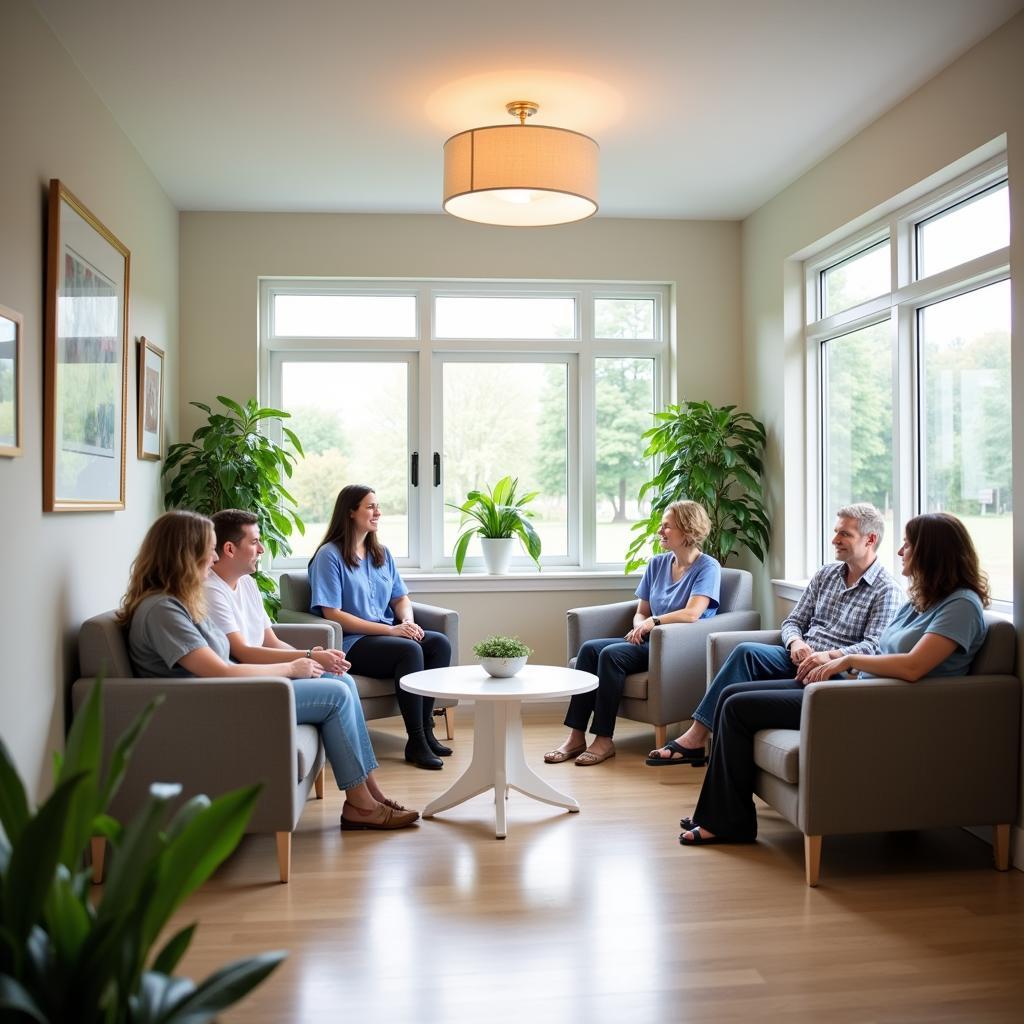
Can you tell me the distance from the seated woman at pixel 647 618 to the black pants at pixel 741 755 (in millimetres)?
1113

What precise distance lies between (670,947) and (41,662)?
2.05 meters

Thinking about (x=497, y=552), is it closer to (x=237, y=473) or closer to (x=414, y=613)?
(x=414, y=613)

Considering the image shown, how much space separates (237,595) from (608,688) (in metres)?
1.77

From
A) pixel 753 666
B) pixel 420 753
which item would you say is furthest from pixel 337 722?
pixel 753 666

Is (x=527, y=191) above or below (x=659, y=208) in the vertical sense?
below

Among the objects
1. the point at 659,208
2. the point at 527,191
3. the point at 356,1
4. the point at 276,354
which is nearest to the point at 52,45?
the point at 356,1

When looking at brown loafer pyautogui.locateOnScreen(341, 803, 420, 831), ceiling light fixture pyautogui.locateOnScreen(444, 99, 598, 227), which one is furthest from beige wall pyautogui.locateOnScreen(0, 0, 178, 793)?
ceiling light fixture pyautogui.locateOnScreen(444, 99, 598, 227)

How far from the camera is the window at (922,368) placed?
3.80 meters

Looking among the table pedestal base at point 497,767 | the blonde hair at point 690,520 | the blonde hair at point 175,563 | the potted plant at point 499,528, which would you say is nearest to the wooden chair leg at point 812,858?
the table pedestal base at point 497,767

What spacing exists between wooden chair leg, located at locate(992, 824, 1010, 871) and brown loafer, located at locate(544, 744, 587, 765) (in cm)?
188

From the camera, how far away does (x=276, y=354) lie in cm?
599

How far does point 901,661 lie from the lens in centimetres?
332

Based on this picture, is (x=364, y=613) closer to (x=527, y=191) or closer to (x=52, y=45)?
(x=527, y=191)

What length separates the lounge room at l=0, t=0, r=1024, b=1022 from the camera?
2.91m
